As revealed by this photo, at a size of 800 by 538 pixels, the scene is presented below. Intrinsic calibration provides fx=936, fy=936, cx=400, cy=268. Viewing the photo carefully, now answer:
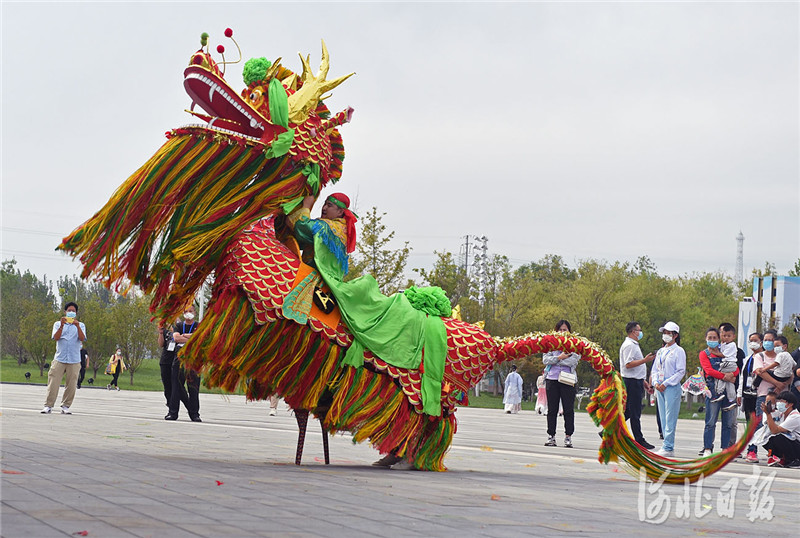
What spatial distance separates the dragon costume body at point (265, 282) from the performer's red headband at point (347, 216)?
19 centimetres

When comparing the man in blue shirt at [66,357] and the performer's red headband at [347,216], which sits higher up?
the performer's red headband at [347,216]

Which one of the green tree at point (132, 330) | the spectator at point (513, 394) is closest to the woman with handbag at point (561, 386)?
the spectator at point (513, 394)

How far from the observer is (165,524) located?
442 centimetres

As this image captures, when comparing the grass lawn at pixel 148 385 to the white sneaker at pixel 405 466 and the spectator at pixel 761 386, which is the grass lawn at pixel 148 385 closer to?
the spectator at pixel 761 386

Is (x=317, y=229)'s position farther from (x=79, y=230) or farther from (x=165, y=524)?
(x=165, y=524)

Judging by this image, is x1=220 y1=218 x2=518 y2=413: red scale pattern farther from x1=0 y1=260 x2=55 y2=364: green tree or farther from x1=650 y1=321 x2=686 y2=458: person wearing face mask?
x1=0 y1=260 x2=55 y2=364: green tree

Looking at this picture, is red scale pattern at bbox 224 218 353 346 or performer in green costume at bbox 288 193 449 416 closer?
red scale pattern at bbox 224 218 353 346

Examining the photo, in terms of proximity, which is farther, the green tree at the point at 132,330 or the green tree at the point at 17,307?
the green tree at the point at 17,307

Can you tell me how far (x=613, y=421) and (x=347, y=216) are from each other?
2930 mm

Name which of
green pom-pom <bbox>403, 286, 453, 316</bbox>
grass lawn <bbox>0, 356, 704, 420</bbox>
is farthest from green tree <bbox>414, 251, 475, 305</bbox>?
green pom-pom <bbox>403, 286, 453, 316</bbox>

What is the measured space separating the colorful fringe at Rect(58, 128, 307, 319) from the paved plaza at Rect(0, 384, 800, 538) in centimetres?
151

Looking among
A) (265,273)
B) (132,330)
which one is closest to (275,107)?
(265,273)

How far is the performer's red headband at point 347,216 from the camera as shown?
27.3 ft

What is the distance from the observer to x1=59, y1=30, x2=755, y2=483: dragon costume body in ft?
24.8
